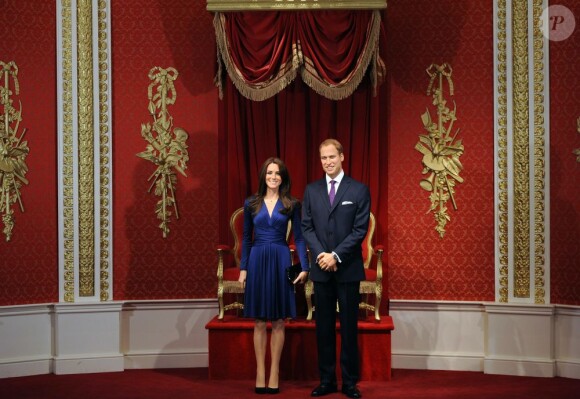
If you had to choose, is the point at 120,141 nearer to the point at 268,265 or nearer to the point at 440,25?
the point at 268,265

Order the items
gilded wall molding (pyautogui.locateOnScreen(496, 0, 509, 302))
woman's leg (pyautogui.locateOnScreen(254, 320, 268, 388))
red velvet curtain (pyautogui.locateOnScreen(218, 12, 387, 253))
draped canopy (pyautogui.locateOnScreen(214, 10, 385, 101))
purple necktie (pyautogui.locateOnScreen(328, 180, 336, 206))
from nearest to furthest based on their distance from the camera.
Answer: purple necktie (pyautogui.locateOnScreen(328, 180, 336, 206))
woman's leg (pyautogui.locateOnScreen(254, 320, 268, 388))
draped canopy (pyautogui.locateOnScreen(214, 10, 385, 101))
gilded wall molding (pyautogui.locateOnScreen(496, 0, 509, 302))
red velvet curtain (pyautogui.locateOnScreen(218, 12, 387, 253))

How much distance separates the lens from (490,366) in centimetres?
615

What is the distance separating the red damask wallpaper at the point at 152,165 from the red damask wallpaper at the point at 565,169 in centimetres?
264

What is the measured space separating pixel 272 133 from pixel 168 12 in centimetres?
130

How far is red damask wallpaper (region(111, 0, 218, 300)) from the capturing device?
647 centimetres

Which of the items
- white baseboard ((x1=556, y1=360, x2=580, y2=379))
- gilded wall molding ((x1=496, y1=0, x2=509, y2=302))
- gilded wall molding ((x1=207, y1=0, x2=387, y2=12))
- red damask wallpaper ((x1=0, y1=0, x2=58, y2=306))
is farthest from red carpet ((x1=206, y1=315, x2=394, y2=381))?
gilded wall molding ((x1=207, y1=0, x2=387, y2=12))

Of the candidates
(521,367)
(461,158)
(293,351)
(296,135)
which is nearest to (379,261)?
(293,351)

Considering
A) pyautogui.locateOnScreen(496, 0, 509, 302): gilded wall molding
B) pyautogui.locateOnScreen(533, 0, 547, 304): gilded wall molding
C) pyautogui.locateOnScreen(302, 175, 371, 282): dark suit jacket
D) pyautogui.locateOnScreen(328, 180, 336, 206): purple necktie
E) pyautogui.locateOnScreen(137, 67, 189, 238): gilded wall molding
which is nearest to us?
pyautogui.locateOnScreen(302, 175, 371, 282): dark suit jacket

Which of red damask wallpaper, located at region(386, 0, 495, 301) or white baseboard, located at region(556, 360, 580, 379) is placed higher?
red damask wallpaper, located at region(386, 0, 495, 301)

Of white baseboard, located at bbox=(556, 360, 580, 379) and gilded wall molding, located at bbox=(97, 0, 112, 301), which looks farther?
gilded wall molding, located at bbox=(97, 0, 112, 301)

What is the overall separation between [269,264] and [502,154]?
6.92ft

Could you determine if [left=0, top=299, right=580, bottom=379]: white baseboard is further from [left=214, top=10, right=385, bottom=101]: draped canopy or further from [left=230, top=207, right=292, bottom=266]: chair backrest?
[left=214, top=10, right=385, bottom=101]: draped canopy

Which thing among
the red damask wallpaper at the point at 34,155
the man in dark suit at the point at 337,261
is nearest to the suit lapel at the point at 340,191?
the man in dark suit at the point at 337,261

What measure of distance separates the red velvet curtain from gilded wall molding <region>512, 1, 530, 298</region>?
1007 millimetres
